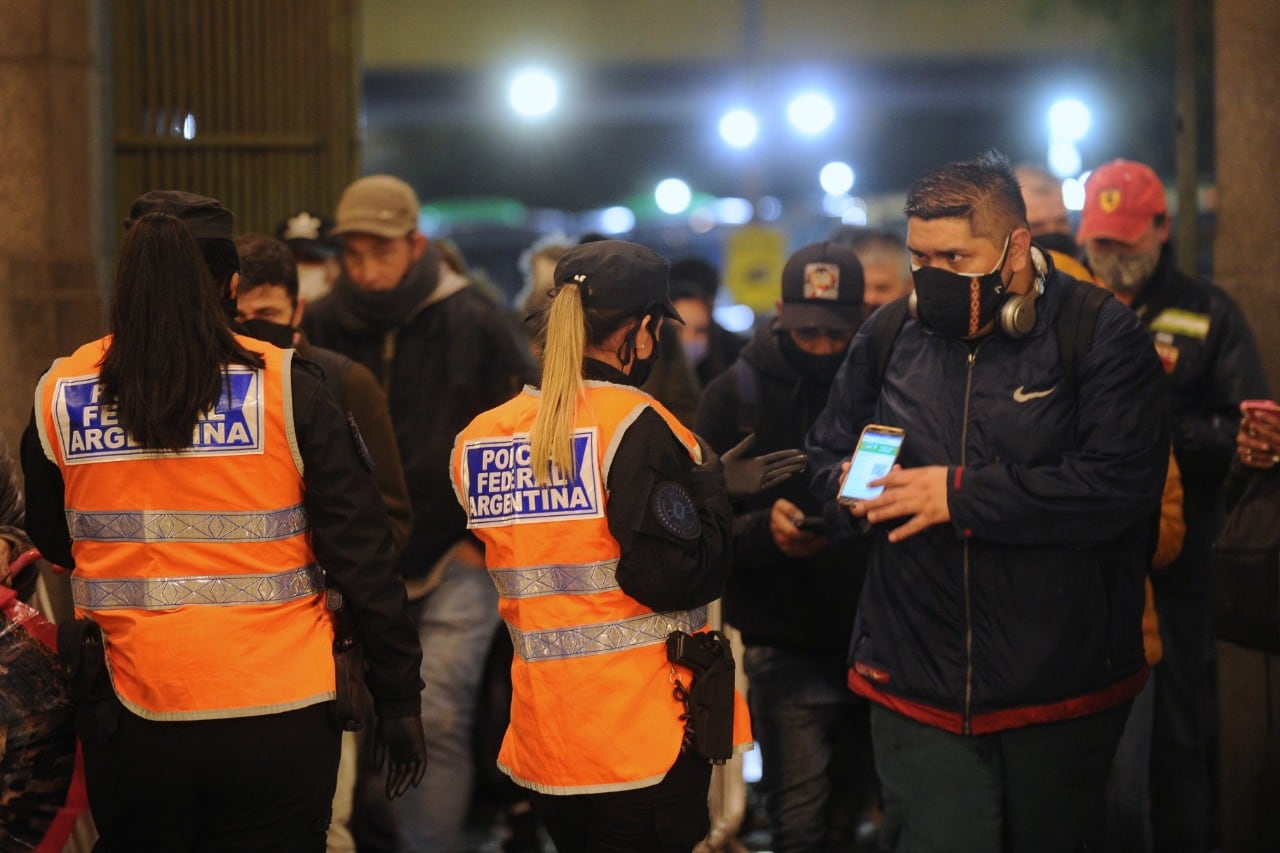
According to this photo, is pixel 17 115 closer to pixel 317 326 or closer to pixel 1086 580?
pixel 317 326

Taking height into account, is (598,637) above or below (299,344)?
below

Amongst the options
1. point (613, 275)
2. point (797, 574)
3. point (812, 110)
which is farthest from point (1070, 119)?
point (613, 275)

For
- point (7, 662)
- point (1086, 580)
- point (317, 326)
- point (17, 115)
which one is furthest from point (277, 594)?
point (17, 115)

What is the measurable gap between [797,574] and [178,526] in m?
2.22

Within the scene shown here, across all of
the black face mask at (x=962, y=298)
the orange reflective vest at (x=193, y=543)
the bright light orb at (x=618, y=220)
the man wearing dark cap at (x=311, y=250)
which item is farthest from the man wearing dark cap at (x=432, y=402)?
the bright light orb at (x=618, y=220)

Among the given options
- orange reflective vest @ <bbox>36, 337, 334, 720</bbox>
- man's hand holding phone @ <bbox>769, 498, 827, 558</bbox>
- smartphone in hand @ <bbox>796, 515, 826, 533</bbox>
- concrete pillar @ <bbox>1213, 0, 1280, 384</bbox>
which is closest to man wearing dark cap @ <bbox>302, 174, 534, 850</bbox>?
man's hand holding phone @ <bbox>769, 498, 827, 558</bbox>

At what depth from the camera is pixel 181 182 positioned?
756 cm

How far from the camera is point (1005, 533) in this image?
4.14m

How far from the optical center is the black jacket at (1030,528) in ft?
13.6

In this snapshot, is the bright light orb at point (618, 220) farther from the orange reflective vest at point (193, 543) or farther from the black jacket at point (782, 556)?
the orange reflective vest at point (193, 543)

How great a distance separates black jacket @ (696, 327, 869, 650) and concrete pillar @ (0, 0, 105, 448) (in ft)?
8.98

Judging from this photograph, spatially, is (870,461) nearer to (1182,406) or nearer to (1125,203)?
(1182,406)

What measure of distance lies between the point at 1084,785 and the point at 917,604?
0.64m

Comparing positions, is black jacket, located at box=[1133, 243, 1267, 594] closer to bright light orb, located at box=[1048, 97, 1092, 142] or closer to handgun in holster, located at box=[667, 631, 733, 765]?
handgun in holster, located at box=[667, 631, 733, 765]
